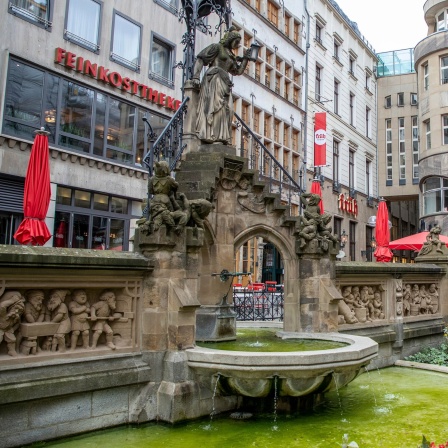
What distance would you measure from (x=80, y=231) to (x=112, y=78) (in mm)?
6216

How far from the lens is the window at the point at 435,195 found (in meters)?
33.5

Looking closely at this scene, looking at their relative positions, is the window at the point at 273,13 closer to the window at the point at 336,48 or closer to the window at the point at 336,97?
the window at the point at 336,48

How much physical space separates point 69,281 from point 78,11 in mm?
16626

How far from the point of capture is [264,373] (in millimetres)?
7195

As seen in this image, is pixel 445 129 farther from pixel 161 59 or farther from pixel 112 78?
pixel 112 78

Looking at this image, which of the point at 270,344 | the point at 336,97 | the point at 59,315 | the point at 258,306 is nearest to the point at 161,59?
the point at 258,306

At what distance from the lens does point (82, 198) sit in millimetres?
20484

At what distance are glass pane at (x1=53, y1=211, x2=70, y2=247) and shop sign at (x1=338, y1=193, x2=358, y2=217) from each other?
76.1 feet

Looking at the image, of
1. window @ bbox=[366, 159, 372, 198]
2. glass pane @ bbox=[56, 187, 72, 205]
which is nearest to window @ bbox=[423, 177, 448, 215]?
window @ bbox=[366, 159, 372, 198]

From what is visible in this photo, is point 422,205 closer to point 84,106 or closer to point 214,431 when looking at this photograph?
point 84,106

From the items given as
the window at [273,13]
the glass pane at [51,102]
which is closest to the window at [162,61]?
the glass pane at [51,102]

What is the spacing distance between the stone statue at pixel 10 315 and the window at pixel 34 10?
14780mm

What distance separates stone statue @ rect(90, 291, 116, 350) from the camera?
7.19 meters

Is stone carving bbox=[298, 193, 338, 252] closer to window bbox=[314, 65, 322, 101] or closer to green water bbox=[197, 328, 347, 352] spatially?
green water bbox=[197, 328, 347, 352]
